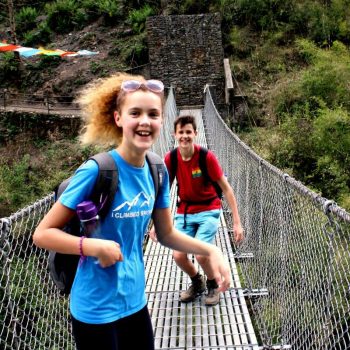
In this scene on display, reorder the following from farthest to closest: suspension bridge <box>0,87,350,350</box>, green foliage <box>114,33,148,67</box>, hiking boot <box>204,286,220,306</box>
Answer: green foliage <box>114,33,148,67</box>, hiking boot <box>204,286,220,306</box>, suspension bridge <box>0,87,350,350</box>

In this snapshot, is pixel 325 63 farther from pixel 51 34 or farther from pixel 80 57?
pixel 51 34

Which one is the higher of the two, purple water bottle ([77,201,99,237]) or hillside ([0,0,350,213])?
hillside ([0,0,350,213])

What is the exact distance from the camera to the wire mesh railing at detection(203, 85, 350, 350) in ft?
6.19

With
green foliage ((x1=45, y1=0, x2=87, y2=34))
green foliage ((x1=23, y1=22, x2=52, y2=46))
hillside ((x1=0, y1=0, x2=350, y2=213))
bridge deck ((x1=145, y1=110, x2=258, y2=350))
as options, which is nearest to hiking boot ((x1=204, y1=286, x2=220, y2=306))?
bridge deck ((x1=145, y1=110, x2=258, y2=350))

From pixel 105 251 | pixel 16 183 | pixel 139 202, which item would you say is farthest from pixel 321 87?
pixel 105 251

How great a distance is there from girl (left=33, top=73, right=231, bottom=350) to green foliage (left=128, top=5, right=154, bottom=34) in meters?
14.6

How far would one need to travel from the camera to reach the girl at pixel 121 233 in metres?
1.14

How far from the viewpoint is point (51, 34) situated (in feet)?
55.3

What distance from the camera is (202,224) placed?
8.62 ft

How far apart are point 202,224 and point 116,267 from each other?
1444 millimetres

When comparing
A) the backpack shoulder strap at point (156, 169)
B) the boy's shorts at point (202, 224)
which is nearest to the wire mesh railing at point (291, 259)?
the boy's shorts at point (202, 224)

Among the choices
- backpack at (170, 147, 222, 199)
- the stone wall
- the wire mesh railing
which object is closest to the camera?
the wire mesh railing

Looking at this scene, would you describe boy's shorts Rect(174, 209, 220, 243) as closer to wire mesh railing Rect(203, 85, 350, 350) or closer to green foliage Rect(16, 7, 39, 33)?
wire mesh railing Rect(203, 85, 350, 350)

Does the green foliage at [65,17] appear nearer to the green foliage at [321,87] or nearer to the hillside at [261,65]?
the hillside at [261,65]
